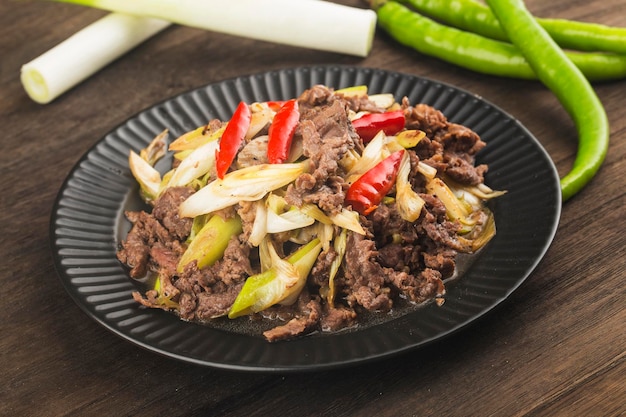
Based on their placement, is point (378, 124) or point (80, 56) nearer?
point (378, 124)

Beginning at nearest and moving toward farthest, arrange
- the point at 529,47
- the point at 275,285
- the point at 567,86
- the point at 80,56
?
the point at 275,285 < the point at 567,86 < the point at 529,47 < the point at 80,56

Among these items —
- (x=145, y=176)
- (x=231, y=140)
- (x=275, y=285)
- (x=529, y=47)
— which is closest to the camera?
(x=275, y=285)

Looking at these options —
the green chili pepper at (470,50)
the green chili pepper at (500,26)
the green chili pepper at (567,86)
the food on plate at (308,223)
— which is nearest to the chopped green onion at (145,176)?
the food on plate at (308,223)

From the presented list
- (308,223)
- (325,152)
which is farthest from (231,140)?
(308,223)

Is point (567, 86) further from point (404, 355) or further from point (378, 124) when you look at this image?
point (404, 355)

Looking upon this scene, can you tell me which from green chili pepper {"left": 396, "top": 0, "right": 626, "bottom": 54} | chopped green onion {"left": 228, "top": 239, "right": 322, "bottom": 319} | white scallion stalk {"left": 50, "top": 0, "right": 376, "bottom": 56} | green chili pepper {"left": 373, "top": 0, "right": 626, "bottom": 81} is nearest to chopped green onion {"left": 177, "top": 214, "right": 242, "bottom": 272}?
chopped green onion {"left": 228, "top": 239, "right": 322, "bottom": 319}

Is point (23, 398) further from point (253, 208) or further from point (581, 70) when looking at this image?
point (581, 70)
